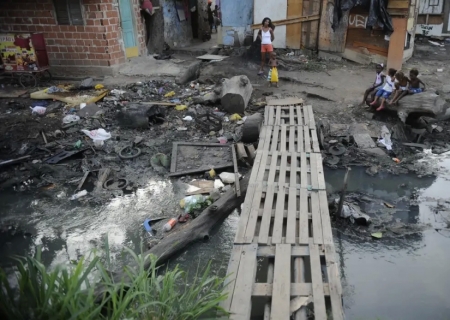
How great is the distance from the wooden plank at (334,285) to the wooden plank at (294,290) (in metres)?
0.05

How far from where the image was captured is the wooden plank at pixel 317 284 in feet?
8.86

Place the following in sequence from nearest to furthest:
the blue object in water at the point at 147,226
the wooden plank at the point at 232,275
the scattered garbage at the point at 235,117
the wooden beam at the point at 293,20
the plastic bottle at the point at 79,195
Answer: the wooden plank at the point at 232,275 < the blue object in water at the point at 147,226 < the plastic bottle at the point at 79,195 < the scattered garbage at the point at 235,117 < the wooden beam at the point at 293,20

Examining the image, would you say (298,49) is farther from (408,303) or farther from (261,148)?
(408,303)

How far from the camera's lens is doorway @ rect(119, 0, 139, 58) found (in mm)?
10391

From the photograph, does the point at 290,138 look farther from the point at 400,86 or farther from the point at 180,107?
the point at 180,107

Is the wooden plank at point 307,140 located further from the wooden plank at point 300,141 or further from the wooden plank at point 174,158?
the wooden plank at point 174,158

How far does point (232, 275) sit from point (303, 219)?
110cm

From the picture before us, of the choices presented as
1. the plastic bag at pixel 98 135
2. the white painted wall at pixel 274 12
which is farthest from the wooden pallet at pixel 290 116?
the white painted wall at pixel 274 12

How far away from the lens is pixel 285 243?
3465 mm

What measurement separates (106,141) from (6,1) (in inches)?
245

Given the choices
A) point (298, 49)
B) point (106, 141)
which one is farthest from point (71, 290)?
point (298, 49)

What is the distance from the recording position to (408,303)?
11.9 ft

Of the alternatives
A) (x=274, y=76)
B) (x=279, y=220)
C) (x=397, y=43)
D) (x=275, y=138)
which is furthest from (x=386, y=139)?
(x=397, y=43)

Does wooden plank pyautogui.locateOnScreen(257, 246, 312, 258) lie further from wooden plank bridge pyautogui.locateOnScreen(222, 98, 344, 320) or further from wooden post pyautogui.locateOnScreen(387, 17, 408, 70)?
wooden post pyautogui.locateOnScreen(387, 17, 408, 70)
